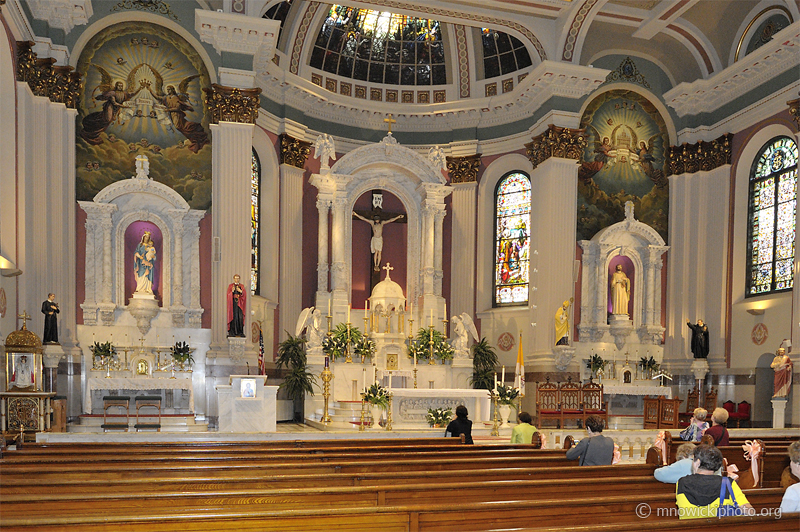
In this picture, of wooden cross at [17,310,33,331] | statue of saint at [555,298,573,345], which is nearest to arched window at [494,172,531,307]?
statue of saint at [555,298,573,345]

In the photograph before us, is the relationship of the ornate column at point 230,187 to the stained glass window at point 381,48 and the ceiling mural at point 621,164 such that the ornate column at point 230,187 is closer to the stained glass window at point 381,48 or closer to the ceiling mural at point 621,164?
the stained glass window at point 381,48

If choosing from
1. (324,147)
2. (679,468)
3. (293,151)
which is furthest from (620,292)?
(679,468)

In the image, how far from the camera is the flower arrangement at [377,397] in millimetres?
13859

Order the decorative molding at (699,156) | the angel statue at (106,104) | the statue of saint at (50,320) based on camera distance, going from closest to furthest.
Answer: the statue of saint at (50,320) < the angel statue at (106,104) < the decorative molding at (699,156)

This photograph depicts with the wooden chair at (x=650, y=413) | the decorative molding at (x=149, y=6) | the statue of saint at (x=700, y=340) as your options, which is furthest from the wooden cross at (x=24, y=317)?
the statue of saint at (x=700, y=340)

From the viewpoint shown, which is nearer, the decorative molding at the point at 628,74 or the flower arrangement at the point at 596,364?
the flower arrangement at the point at 596,364

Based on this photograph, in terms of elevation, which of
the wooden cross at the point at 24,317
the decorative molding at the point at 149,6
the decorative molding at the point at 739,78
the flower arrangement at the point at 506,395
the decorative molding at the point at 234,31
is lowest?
the flower arrangement at the point at 506,395

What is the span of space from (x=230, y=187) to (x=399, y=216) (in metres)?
5.25

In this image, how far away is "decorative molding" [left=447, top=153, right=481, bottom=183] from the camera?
20.2 metres

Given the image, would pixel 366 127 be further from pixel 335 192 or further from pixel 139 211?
pixel 139 211

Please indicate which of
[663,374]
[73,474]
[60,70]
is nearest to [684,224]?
[663,374]

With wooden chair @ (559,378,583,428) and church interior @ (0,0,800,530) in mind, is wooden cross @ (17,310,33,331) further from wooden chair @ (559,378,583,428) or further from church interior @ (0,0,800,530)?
wooden chair @ (559,378,583,428)

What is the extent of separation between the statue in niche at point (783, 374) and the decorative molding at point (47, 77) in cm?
1577

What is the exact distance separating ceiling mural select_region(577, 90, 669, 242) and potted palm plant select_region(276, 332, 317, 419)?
25.9 feet
